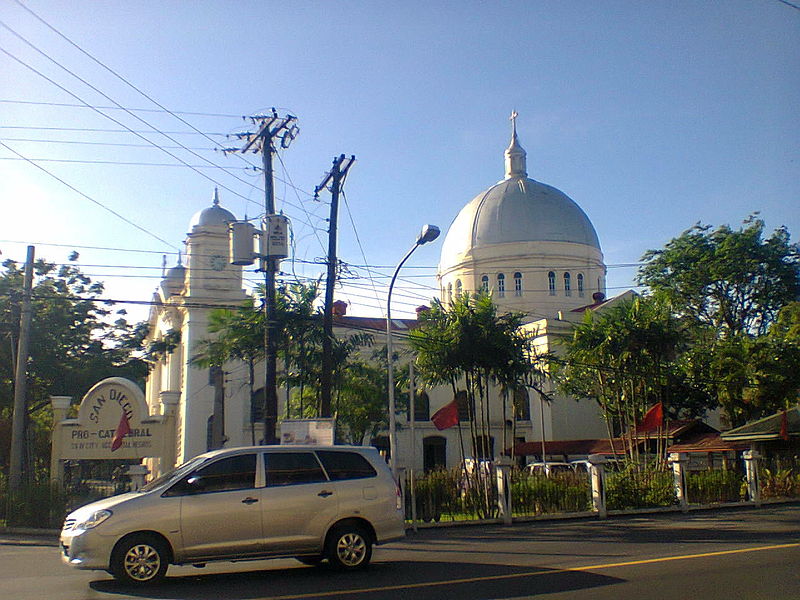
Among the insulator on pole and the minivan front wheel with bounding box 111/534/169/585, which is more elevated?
the insulator on pole

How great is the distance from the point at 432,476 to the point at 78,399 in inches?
755

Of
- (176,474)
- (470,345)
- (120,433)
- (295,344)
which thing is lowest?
(176,474)

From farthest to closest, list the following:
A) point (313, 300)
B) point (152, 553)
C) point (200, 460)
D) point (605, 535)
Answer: point (313, 300) < point (605, 535) < point (200, 460) < point (152, 553)

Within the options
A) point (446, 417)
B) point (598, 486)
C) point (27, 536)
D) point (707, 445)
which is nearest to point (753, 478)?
point (598, 486)

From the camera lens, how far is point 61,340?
95.9ft

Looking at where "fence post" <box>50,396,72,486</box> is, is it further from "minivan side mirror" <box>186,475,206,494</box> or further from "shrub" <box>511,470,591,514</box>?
"minivan side mirror" <box>186,475,206,494</box>

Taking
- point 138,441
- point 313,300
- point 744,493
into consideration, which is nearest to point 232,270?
point 313,300

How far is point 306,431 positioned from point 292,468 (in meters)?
7.15

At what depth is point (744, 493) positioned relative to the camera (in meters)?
23.9

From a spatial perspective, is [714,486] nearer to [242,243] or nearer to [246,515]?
[242,243]

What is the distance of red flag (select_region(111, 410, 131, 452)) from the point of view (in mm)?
22484

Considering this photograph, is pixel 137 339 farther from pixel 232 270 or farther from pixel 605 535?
pixel 605 535

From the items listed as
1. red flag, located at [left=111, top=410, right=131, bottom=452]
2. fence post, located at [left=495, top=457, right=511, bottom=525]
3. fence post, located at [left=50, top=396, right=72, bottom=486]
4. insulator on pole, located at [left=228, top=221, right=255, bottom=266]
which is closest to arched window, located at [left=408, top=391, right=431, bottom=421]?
red flag, located at [left=111, top=410, right=131, bottom=452]

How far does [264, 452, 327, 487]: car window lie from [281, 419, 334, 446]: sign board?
6707 millimetres
